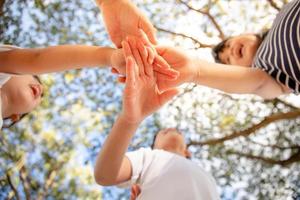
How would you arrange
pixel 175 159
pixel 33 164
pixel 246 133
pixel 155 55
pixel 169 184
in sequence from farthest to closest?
pixel 246 133
pixel 33 164
pixel 175 159
pixel 169 184
pixel 155 55

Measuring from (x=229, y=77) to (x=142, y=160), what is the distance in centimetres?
36

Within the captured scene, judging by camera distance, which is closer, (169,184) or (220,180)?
(169,184)

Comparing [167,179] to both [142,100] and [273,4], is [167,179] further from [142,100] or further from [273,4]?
[273,4]

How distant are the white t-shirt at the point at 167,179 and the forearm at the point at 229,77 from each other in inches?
10.9

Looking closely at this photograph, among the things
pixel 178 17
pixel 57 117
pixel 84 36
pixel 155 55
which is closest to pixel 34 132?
pixel 57 117

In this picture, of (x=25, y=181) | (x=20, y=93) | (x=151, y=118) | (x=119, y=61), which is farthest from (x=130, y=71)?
(x=25, y=181)

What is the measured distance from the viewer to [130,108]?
1049 millimetres

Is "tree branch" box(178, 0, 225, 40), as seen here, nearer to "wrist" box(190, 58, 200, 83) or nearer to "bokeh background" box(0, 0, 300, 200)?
"bokeh background" box(0, 0, 300, 200)

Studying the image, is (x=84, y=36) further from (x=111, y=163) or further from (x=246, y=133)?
(x=111, y=163)

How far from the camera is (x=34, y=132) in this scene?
226 centimetres

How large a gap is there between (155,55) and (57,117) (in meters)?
1.35

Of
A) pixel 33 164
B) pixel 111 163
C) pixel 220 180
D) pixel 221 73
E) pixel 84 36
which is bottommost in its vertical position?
pixel 220 180

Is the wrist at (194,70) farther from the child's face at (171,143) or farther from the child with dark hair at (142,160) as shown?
the child's face at (171,143)

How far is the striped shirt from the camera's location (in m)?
1.15
